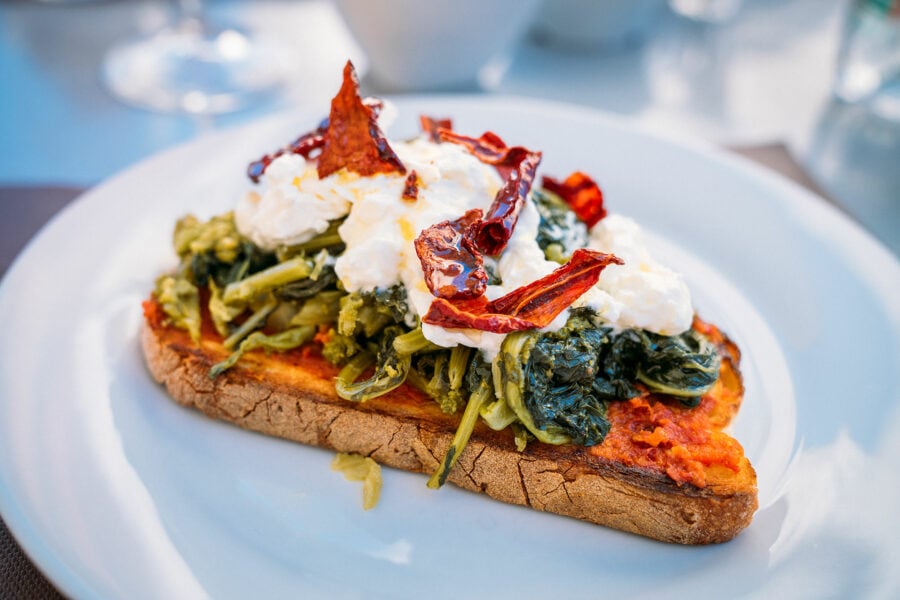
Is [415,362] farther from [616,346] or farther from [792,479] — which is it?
[792,479]

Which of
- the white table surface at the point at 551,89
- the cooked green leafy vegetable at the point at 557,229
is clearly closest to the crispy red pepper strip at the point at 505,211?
the cooked green leafy vegetable at the point at 557,229

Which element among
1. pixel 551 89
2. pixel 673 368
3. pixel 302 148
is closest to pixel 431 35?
pixel 551 89

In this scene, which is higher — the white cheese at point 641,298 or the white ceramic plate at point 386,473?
the white cheese at point 641,298

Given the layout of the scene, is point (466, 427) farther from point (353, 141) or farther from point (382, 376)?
point (353, 141)

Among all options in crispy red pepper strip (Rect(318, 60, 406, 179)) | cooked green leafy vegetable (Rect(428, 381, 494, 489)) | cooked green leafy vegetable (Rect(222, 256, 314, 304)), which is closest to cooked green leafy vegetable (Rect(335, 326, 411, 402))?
cooked green leafy vegetable (Rect(428, 381, 494, 489))

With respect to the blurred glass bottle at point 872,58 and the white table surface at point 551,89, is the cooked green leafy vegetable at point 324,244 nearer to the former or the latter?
the white table surface at point 551,89

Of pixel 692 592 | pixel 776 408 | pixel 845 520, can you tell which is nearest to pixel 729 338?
pixel 776 408
